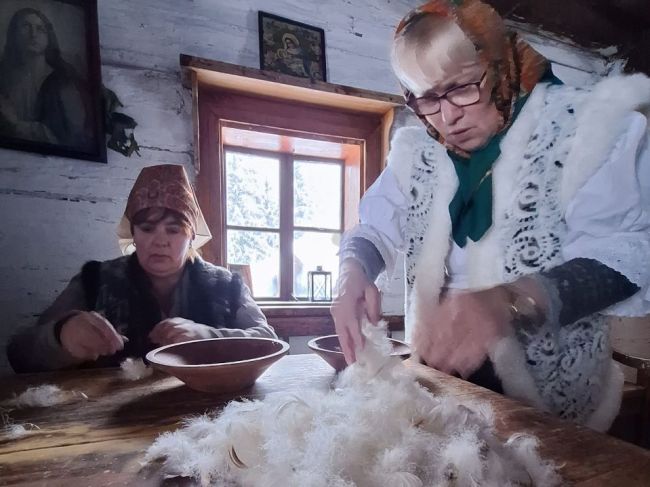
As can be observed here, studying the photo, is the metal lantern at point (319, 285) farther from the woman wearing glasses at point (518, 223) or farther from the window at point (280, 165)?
the woman wearing glasses at point (518, 223)

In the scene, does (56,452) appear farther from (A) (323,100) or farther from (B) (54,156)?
(A) (323,100)

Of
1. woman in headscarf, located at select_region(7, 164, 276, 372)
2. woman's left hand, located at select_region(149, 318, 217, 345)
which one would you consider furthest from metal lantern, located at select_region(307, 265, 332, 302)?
woman's left hand, located at select_region(149, 318, 217, 345)

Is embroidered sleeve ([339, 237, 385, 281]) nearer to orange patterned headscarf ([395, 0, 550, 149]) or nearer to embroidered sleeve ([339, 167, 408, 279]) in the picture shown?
embroidered sleeve ([339, 167, 408, 279])

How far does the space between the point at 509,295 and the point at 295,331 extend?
5.01 ft

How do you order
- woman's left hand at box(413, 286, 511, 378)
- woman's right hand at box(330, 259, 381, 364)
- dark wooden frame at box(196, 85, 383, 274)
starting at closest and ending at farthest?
woman's left hand at box(413, 286, 511, 378)
woman's right hand at box(330, 259, 381, 364)
dark wooden frame at box(196, 85, 383, 274)

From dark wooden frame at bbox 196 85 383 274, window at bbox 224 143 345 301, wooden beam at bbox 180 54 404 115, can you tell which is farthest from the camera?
window at bbox 224 143 345 301

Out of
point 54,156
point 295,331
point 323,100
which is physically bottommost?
point 295,331

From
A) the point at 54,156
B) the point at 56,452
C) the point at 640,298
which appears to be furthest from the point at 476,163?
the point at 54,156

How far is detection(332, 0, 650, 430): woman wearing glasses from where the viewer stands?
741 mm

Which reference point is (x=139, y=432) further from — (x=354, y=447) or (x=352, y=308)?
(x=352, y=308)

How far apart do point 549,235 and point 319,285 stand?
162 cm

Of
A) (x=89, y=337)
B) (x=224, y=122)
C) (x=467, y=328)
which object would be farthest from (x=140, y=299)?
(x=467, y=328)

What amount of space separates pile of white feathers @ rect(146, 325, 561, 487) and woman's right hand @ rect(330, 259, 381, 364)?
262 millimetres

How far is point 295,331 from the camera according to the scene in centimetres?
207
